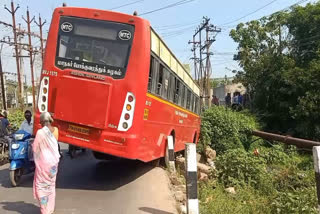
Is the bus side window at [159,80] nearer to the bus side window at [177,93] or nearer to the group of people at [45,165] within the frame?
the bus side window at [177,93]

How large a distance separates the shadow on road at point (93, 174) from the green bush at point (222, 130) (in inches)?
303

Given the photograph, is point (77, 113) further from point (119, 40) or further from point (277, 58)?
point (277, 58)

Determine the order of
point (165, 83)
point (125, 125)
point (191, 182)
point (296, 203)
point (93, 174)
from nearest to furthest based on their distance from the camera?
1. point (191, 182)
2. point (296, 203)
3. point (125, 125)
4. point (93, 174)
5. point (165, 83)

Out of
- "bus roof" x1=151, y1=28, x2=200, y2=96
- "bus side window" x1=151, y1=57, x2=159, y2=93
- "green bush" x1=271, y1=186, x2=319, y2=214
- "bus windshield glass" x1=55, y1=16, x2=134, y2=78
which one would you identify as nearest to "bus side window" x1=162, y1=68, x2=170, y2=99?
"bus roof" x1=151, y1=28, x2=200, y2=96

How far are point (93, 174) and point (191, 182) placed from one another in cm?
417

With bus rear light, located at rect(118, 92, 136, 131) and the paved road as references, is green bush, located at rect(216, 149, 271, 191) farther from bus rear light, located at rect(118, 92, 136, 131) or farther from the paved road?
bus rear light, located at rect(118, 92, 136, 131)

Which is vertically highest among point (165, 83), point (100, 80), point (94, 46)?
point (94, 46)

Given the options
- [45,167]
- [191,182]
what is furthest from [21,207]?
[191,182]

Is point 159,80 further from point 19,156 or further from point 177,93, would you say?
point 19,156

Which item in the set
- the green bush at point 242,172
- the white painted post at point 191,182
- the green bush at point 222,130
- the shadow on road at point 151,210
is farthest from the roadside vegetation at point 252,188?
the green bush at point 222,130

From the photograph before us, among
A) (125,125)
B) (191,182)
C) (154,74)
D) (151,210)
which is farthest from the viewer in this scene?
(154,74)

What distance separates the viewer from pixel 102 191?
7.09 meters

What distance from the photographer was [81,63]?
708 centimetres

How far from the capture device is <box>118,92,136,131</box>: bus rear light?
680 centimetres
